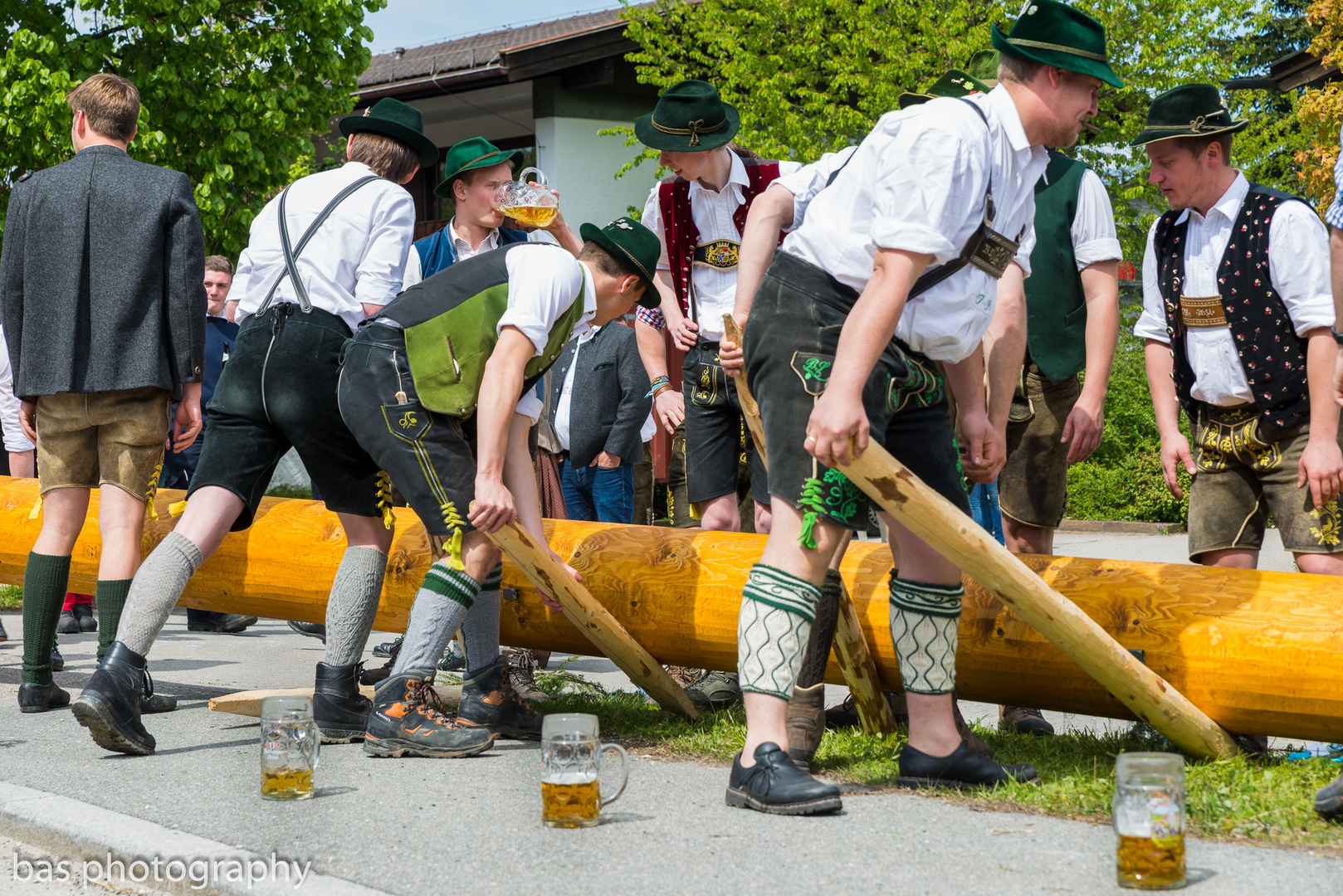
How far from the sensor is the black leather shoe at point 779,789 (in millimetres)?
3234

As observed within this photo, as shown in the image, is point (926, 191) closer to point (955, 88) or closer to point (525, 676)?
point (955, 88)

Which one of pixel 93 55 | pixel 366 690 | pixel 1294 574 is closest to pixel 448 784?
pixel 366 690

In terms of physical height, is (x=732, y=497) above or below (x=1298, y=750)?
above

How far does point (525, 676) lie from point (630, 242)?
1954 mm

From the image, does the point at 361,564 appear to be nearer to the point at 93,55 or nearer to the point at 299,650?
the point at 299,650

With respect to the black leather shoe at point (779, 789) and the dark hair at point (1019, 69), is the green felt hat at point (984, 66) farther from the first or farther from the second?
the black leather shoe at point (779, 789)

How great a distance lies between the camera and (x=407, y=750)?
404 cm

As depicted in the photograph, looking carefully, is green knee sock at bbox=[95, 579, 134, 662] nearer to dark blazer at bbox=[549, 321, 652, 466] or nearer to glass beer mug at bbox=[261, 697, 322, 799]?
glass beer mug at bbox=[261, 697, 322, 799]

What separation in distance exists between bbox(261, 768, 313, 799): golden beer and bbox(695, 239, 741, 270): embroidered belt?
94.3 inches

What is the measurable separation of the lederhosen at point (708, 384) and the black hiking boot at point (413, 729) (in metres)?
1.31

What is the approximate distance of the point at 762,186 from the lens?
4.97 metres

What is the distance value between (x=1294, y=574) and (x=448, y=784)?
2.45 metres

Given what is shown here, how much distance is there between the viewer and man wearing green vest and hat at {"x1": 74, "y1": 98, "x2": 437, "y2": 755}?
4.30 m

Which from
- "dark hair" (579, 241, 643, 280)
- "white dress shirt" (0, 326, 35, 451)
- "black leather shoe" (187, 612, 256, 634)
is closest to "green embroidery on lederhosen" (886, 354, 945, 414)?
"dark hair" (579, 241, 643, 280)
